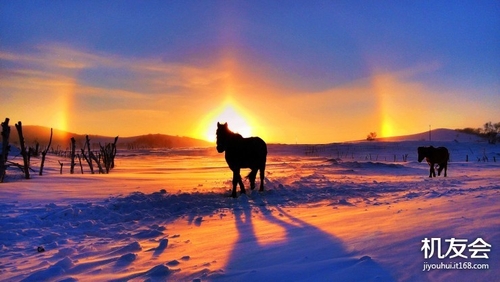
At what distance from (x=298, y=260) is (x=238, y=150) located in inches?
303

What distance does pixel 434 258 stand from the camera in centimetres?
A: 340

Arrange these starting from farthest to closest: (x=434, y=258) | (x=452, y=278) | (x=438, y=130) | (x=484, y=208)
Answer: (x=438, y=130) → (x=484, y=208) → (x=434, y=258) → (x=452, y=278)

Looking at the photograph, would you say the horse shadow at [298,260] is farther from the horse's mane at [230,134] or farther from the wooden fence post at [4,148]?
the wooden fence post at [4,148]

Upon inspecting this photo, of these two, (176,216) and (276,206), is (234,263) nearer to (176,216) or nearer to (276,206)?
(176,216)

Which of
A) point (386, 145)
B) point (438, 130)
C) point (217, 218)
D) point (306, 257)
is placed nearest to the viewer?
point (306, 257)

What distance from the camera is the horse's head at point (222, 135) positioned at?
11.2 metres

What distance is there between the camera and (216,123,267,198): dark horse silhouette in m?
11.2

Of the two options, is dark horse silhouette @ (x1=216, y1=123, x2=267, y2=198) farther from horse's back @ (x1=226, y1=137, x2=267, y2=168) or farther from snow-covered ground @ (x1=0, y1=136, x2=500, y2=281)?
snow-covered ground @ (x1=0, y1=136, x2=500, y2=281)

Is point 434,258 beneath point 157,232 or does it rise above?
above

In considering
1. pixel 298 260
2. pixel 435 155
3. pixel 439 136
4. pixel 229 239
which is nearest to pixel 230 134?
pixel 229 239

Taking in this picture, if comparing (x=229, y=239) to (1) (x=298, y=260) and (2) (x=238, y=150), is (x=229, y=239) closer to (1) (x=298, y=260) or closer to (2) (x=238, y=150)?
(1) (x=298, y=260)

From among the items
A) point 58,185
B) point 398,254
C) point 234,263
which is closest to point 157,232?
point 234,263

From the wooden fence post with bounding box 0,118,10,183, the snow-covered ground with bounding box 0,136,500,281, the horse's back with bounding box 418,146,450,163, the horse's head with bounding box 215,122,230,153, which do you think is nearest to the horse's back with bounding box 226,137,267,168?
the horse's head with bounding box 215,122,230,153

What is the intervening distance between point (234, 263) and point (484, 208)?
3908mm
